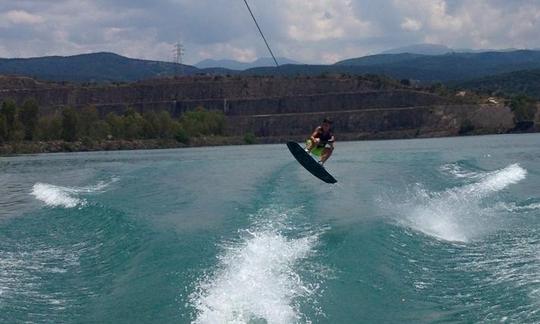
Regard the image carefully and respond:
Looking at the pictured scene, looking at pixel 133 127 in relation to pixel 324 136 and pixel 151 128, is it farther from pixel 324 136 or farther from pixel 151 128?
pixel 324 136

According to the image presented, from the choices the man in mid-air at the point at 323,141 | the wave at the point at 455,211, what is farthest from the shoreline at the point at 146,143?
the man in mid-air at the point at 323,141

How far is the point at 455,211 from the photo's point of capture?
774 inches

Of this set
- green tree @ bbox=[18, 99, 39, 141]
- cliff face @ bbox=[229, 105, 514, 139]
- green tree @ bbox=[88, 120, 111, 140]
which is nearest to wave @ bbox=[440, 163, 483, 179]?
green tree @ bbox=[18, 99, 39, 141]

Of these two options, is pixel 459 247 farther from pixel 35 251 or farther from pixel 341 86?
pixel 341 86

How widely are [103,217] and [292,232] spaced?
5224mm

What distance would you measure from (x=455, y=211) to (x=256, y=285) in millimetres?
10365

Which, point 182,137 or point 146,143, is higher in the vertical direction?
point 182,137

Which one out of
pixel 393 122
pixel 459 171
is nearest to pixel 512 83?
pixel 393 122

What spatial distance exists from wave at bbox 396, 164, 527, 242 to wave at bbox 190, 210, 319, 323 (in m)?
3.75

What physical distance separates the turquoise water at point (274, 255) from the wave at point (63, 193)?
147 mm

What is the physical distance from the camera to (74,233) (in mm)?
16641

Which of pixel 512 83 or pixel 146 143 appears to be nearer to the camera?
pixel 146 143

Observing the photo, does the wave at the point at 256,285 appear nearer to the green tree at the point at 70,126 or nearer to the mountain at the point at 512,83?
the green tree at the point at 70,126

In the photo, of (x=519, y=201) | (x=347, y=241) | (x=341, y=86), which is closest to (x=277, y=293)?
(x=347, y=241)
